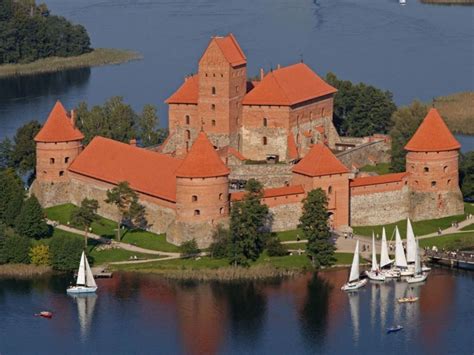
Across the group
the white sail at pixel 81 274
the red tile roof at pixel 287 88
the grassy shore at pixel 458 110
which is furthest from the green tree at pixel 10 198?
the grassy shore at pixel 458 110

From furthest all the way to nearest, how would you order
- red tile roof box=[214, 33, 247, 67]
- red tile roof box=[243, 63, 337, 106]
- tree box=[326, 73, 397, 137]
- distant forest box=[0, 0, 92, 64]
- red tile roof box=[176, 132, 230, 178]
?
distant forest box=[0, 0, 92, 64] → tree box=[326, 73, 397, 137] → red tile roof box=[243, 63, 337, 106] → red tile roof box=[214, 33, 247, 67] → red tile roof box=[176, 132, 230, 178]

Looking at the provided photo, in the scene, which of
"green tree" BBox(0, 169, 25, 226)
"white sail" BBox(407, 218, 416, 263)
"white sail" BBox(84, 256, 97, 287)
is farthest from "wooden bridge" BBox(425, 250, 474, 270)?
"green tree" BBox(0, 169, 25, 226)

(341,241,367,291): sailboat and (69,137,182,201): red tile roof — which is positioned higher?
(69,137,182,201): red tile roof

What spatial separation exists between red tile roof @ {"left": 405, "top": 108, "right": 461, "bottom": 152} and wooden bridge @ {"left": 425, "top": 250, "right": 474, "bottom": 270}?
638 cm

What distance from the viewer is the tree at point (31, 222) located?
70750 millimetres

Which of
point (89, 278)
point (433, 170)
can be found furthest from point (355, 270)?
point (89, 278)

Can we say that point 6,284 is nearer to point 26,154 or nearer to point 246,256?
point 246,256

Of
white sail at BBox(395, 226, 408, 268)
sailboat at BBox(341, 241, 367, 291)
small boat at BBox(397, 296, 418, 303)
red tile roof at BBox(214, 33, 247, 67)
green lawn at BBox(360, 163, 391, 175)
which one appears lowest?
small boat at BBox(397, 296, 418, 303)

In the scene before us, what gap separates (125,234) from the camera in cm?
7200

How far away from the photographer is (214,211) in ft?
228

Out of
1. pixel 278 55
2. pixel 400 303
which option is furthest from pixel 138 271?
pixel 278 55

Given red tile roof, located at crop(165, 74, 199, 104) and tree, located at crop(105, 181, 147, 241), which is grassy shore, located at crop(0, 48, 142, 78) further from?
tree, located at crop(105, 181, 147, 241)

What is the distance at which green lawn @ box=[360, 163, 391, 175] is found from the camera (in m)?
82.1

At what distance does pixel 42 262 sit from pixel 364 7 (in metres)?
94.4
